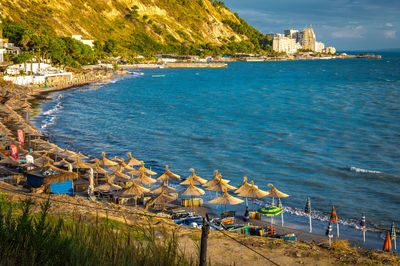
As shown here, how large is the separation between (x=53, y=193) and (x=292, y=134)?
32654 millimetres

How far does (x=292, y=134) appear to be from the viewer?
48406 mm

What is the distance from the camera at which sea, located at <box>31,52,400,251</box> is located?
85.0 ft

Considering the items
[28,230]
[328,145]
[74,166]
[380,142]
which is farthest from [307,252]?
[380,142]

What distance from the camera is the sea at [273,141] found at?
85.0 feet

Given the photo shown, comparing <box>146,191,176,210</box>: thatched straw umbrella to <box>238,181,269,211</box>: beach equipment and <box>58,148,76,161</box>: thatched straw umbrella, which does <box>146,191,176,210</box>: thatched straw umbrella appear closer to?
<box>238,181,269,211</box>: beach equipment

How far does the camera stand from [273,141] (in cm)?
4438

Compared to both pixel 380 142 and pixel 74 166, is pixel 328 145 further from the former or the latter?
pixel 74 166

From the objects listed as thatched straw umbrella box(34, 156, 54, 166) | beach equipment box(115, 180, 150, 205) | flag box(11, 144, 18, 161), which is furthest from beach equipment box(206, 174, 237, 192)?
flag box(11, 144, 18, 161)

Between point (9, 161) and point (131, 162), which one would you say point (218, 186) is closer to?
point (131, 162)

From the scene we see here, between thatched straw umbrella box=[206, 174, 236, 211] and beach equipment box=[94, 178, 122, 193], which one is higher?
thatched straw umbrella box=[206, 174, 236, 211]

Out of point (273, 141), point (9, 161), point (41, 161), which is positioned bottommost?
point (273, 141)

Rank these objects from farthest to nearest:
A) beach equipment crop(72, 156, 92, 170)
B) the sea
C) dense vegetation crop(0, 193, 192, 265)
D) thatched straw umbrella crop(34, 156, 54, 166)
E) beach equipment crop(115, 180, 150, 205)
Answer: beach equipment crop(72, 156, 92, 170)
thatched straw umbrella crop(34, 156, 54, 166)
the sea
beach equipment crop(115, 180, 150, 205)
dense vegetation crop(0, 193, 192, 265)

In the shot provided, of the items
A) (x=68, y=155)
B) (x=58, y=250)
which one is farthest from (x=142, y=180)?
(x=58, y=250)

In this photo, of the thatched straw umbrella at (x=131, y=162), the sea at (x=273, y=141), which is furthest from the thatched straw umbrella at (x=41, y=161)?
the sea at (x=273, y=141)
